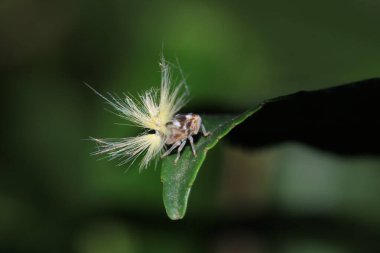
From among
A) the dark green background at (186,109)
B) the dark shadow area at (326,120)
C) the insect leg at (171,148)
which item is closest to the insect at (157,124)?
the insect leg at (171,148)

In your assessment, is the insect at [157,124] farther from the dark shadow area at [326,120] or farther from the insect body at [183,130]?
the dark shadow area at [326,120]

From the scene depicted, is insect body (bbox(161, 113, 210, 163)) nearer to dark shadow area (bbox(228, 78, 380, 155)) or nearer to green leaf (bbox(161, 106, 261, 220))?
green leaf (bbox(161, 106, 261, 220))

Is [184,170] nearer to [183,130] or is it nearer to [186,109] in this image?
[183,130]

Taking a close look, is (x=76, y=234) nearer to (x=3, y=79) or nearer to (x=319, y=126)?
(x=3, y=79)

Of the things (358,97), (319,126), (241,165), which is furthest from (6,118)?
(358,97)

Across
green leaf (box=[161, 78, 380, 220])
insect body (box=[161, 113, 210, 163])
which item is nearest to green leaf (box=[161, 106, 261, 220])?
green leaf (box=[161, 78, 380, 220])
